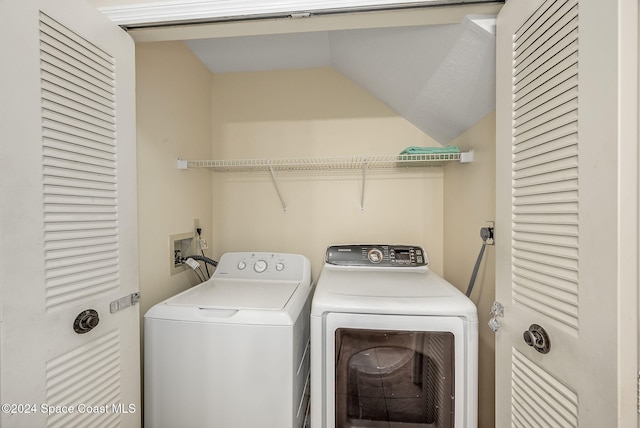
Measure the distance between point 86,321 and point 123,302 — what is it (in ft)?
0.51

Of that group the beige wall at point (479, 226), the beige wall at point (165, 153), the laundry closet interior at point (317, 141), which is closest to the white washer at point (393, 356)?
the beige wall at point (479, 226)

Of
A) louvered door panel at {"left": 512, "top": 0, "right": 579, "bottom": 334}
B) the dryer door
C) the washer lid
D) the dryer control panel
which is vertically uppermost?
louvered door panel at {"left": 512, "top": 0, "right": 579, "bottom": 334}

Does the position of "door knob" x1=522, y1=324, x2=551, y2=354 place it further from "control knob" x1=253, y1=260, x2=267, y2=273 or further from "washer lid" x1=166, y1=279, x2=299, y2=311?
"control knob" x1=253, y1=260, x2=267, y2=273

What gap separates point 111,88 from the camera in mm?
966

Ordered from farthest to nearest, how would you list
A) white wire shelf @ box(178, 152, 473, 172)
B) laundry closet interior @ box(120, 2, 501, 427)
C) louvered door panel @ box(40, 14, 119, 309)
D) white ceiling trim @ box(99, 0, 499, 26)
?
white wire shelf @ box(178, 152, 473, 172), laundry closet interior @ box(120, 2, 501, 427), white ceiling trim @ box(99, 0, 499, 26), louvered door panel @ box(40, 14, 119, 309)

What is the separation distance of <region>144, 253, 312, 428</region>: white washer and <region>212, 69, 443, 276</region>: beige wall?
97 centimetres

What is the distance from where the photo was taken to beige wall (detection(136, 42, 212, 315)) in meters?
1.42

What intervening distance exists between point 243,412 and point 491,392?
127 cm

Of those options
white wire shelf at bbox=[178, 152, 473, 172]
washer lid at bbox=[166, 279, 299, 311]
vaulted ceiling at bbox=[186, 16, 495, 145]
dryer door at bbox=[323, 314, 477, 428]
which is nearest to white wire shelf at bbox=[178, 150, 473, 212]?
white wire shelf at bbox=[178, 152, 473, 172]

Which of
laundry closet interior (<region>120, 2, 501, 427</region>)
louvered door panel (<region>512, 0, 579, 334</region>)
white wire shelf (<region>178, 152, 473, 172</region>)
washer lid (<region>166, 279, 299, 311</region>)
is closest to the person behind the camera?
louvered door panel (<region>512, 0, 579, 334</region>)

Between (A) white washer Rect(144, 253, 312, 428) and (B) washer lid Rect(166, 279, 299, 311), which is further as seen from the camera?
(B) washer lid Rect(166, 279, 299, 311)

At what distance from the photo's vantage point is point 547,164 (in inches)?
28.3

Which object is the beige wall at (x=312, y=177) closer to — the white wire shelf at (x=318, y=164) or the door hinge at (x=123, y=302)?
the white wire shelf at (x=318, y=164)

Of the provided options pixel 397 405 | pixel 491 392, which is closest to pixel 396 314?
pixel 397 405
